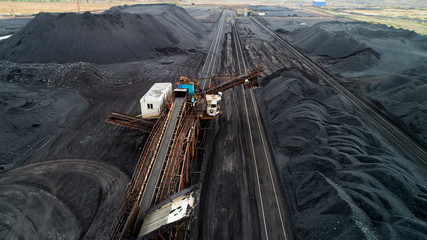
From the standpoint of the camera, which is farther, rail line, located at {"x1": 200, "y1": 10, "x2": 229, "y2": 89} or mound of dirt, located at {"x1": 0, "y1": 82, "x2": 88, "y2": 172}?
rail line, located at {"x1": 200, "y1": 10, "x2": 229, "y2": 89}

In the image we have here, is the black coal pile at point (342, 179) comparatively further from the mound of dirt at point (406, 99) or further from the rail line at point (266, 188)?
the mound of dirt at point (406, 99)

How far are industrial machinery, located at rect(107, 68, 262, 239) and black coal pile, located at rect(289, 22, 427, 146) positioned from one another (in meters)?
15.0

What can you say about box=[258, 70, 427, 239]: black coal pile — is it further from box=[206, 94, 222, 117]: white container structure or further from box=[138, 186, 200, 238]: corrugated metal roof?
box=[138, 186, 200, 238]: corrugated metal roof

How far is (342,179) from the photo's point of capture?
13641 millimetres

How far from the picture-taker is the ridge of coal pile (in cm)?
3556

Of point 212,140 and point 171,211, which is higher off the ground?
point 171,211

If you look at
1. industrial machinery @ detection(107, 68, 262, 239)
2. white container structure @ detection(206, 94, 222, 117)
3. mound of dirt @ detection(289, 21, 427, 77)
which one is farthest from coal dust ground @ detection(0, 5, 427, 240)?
industrial machinery @ detection(107, 68, 262, 239)

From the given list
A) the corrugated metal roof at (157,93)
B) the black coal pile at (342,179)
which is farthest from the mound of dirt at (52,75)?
the black coal pile at (342,179)

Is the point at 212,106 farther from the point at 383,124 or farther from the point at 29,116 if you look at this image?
the point at 383,124

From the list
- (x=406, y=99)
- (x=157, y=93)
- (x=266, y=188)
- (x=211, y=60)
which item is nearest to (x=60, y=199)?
(x=157, y=93)

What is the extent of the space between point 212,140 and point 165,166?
772cm

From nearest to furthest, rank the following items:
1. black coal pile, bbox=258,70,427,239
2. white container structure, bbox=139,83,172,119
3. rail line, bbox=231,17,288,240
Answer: black coal pile, bbox=258,70,427,239 < rail line, bbox=231,17,288,240 < white container structure, bbox=139,83,172,119

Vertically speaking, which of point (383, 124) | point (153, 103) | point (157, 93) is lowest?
point (383, 124)

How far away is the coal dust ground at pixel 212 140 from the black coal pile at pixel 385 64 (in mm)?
186
